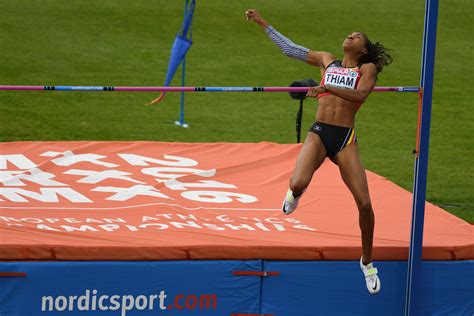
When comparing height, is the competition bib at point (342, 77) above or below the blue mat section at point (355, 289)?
above

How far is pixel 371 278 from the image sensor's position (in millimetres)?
6414

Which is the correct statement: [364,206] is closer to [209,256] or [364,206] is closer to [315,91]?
[315,91]

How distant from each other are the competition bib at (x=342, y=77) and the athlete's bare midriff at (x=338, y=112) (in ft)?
0.34

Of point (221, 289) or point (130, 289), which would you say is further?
point (221, 289)

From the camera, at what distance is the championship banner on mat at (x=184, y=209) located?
6.41m

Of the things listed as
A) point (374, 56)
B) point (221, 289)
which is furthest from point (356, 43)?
point (221, 289)

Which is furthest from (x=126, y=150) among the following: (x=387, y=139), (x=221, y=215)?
(x=387, y=139)

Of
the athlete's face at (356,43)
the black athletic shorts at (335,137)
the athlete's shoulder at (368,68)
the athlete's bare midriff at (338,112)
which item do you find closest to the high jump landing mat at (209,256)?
the black athletic shorts at (335,137)

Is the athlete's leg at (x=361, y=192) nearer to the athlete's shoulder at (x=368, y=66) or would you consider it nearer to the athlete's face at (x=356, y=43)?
the athlete's shoulder at (x=368, y=66)

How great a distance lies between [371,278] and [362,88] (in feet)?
4.09

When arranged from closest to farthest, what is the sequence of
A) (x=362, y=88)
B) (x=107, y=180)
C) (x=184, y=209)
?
(x=362, y=88)
(x=184, y=209)
(x=107, y=180)

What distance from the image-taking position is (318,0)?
21688mm

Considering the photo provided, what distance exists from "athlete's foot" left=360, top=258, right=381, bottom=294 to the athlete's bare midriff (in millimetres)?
945

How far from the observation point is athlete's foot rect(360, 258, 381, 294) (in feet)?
20.9
